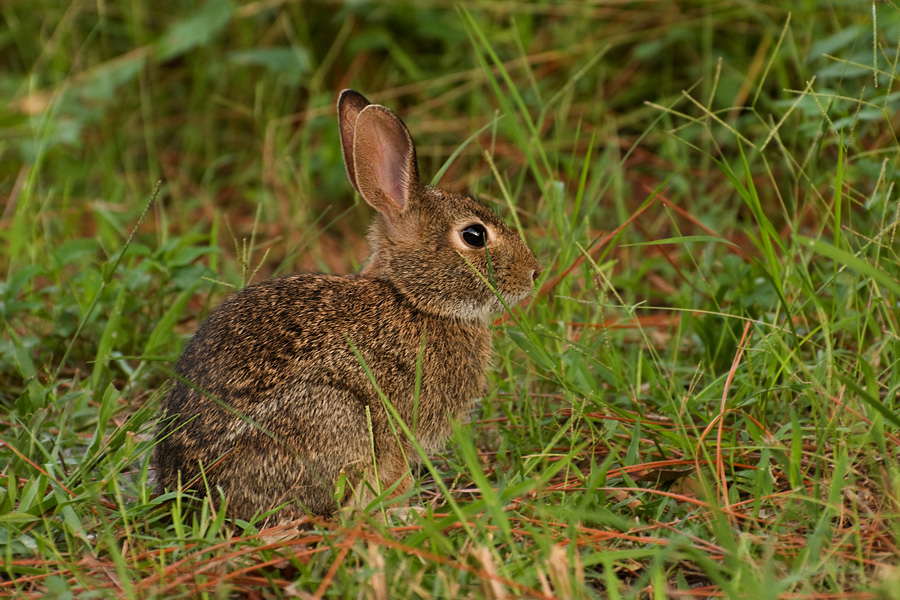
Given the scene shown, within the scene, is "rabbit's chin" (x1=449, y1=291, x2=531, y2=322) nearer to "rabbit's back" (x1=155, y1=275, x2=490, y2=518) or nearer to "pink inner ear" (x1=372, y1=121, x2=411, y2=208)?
"rabbit's back" (x1=155, y1=275, x2=490, y2=518)

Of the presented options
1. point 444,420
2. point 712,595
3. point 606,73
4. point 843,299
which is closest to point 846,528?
point 712,595

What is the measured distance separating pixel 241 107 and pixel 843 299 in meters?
4.04

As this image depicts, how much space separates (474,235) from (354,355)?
78 centimetres

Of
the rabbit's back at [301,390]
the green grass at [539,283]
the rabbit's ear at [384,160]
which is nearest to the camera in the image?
the green grass at [539,283]

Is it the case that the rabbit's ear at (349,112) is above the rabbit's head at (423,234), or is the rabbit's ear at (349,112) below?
above

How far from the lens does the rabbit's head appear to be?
3.96m

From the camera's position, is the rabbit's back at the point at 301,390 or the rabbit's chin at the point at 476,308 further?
the rabbit's chin at the point at 476,308

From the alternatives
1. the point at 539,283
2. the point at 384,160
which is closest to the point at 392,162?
the point at 384,160

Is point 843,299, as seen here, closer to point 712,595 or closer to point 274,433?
point 712,595

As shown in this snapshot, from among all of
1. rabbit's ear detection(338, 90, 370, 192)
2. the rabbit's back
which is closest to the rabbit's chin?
the rabbit's back

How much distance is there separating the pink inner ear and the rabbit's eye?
28cm

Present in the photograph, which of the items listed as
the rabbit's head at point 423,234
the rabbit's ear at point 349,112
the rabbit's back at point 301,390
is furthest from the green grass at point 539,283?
the rabbit's ear at point 349,112

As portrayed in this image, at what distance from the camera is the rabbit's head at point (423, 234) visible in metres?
3.96

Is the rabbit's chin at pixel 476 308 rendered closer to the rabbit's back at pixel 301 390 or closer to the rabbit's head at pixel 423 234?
the rabbit's head at pixel 423 234
